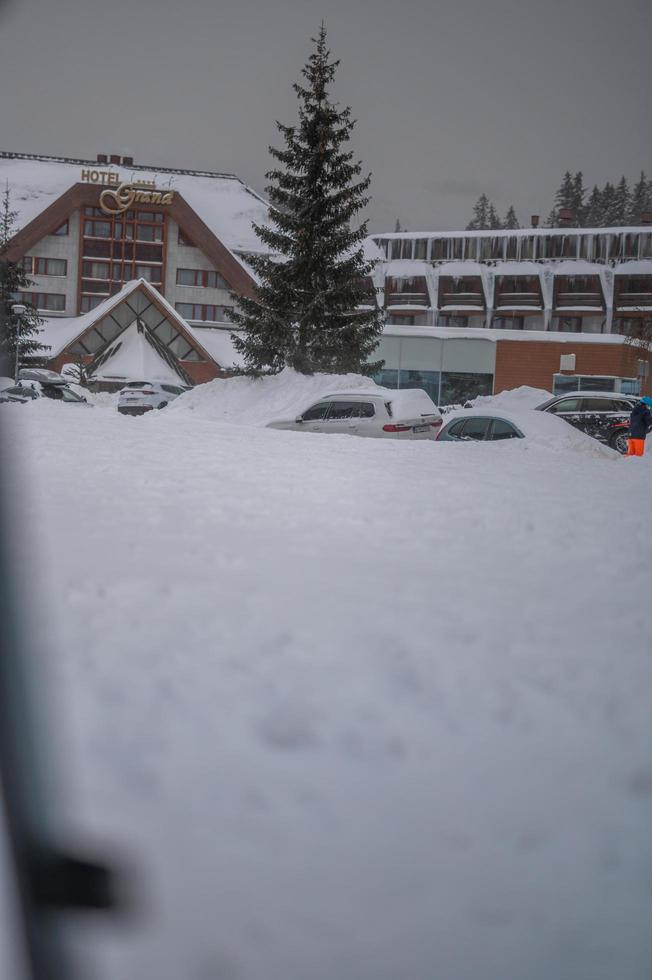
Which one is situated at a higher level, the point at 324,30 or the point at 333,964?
the point at 324,30

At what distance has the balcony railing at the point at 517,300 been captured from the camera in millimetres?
60656

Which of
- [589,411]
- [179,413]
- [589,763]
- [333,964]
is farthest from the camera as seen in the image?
[589,411]

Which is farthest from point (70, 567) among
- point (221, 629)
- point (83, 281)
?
point (83, 281)

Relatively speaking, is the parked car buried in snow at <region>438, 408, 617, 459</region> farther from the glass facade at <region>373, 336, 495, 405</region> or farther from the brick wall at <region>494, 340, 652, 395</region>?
the brick wall at <region>494, 340, 652, 395</region>

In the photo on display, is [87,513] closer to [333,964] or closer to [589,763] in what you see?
[589,763]

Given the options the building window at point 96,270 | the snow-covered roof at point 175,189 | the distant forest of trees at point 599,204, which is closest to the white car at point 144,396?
the building window at point 96,270

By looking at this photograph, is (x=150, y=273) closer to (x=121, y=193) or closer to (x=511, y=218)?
(x=121, y=193)

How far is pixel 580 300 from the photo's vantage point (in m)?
60.3

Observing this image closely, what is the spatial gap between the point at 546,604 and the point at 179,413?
21.4 meters

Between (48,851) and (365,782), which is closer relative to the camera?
(48,851)

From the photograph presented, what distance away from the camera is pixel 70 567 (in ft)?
11.7

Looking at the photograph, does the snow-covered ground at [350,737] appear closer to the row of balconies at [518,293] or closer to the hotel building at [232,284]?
the hotel building at [232,284]

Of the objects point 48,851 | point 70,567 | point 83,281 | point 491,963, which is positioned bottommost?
point 491,963

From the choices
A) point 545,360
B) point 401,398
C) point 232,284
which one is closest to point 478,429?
point 401,398
